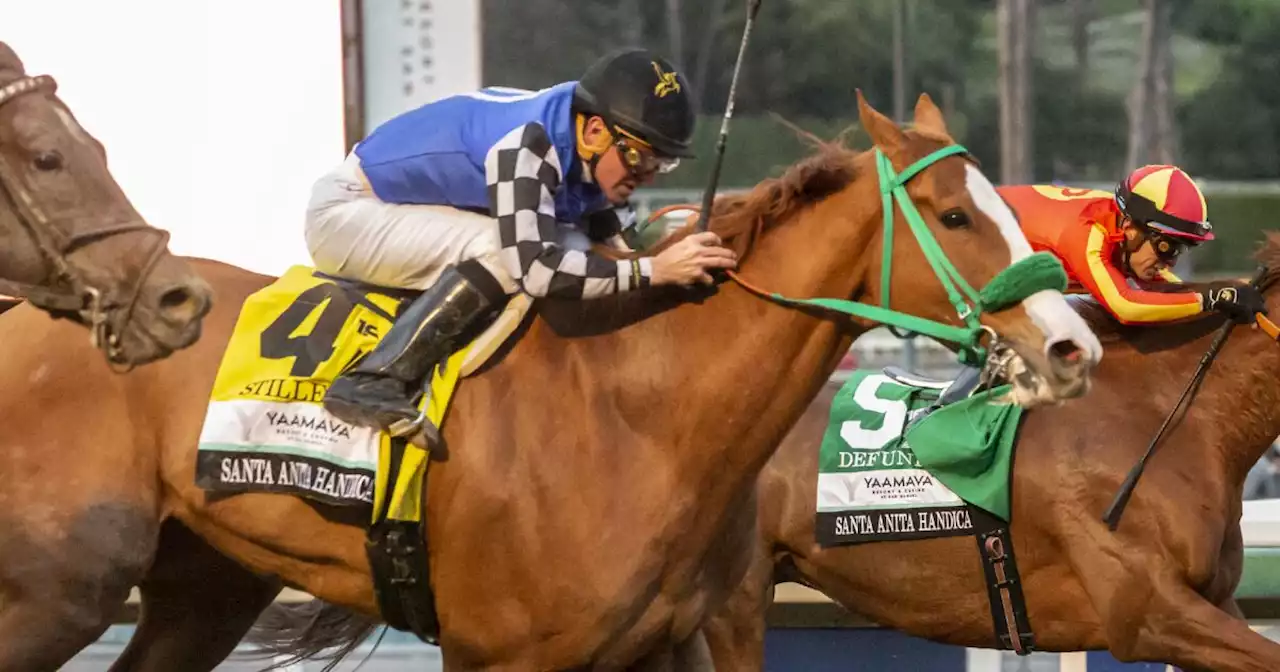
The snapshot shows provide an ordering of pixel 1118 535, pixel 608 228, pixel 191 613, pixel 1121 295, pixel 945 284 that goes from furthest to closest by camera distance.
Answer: pixel 1121 295, pixel 1118 535, pixel 191 613, pixel 608 228, pixel 945 284

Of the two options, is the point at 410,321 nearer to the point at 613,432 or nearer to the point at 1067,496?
the point at 613,432

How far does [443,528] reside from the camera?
384cm

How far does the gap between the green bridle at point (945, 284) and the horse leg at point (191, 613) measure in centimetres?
171

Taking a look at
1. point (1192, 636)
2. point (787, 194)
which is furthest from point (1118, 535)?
point (787, 194)

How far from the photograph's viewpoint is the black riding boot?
374 centimetres

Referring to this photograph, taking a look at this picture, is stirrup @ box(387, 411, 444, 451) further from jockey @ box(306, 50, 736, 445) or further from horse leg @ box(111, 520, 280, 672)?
horse leg @ box(111, 520, 280, 672)

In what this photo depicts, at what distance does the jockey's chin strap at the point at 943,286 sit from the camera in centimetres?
349

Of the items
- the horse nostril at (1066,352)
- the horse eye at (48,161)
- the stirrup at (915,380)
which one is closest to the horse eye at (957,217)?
the horse nostril at (1066,352)

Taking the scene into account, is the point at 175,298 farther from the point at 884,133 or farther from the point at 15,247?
the point at 884,133

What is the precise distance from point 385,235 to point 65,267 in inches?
39.2

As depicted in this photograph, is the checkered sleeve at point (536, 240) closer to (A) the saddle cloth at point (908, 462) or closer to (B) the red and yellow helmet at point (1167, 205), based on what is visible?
(A) the saddle cloth at point (908, 462)

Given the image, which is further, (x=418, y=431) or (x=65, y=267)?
(x=418, y=431)

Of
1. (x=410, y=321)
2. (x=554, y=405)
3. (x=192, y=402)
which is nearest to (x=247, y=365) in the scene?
(x=192, y=402)

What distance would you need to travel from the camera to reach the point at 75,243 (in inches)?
121
